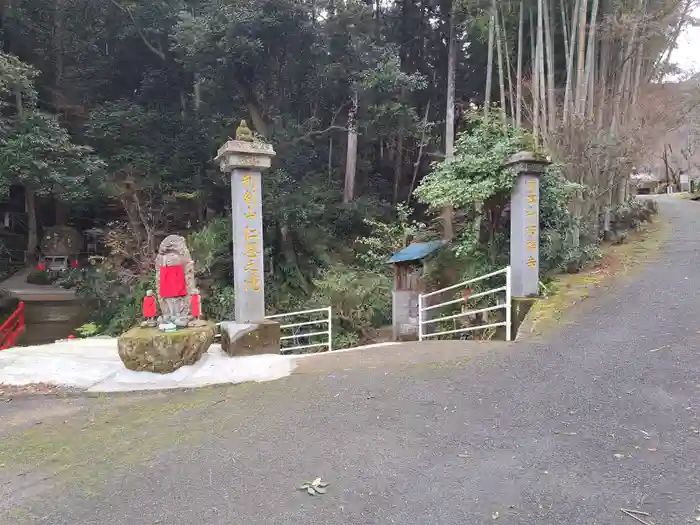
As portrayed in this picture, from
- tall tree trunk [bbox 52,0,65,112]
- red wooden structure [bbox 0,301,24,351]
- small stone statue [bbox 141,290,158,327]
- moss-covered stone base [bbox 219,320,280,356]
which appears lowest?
red wooden structure [bbox 0,301,24,351]

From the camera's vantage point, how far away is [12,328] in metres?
12.5

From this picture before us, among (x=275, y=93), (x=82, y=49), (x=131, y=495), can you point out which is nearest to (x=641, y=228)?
(x=275, y=93)

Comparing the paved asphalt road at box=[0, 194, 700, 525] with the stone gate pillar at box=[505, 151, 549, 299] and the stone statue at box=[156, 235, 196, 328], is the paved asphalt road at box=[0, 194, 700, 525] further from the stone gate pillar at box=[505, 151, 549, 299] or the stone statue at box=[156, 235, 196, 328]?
the stone gate pillar at box=[505, 151, 549, 299]

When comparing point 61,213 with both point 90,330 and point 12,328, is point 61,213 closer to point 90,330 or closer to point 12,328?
point 12,328

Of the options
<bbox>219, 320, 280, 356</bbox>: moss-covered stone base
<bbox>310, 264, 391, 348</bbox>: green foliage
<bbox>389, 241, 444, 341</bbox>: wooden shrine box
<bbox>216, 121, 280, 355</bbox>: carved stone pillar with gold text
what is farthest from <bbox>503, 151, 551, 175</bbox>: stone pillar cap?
<bbox>310, 264, 391, 348</bbox>: green foliage

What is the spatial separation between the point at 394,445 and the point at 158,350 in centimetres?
292

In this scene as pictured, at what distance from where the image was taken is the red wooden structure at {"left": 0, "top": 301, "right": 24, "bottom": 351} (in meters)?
11.5

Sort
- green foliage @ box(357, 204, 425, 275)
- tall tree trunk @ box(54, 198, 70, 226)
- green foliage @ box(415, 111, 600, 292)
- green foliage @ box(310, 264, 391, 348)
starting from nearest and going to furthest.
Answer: green foliage @ box(415, 111, 600, 292), green foliage @ box(310, 264, 391, 348), green foliage @ box(357, 204, 425, 275), tall tree trunk @ box(54, 198, 70, 226)

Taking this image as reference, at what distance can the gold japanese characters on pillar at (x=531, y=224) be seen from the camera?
22.0 feet

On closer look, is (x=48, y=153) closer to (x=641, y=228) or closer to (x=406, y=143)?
(x=406, y=143)

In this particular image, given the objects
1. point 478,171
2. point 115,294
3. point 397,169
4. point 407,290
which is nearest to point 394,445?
point 478,171

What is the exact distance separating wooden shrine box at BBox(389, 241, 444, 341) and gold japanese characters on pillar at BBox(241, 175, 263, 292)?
13.9 ft

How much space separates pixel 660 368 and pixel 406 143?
55.0ft

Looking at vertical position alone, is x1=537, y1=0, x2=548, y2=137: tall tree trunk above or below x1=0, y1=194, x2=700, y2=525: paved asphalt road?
above
